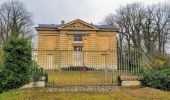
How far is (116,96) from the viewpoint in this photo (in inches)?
434

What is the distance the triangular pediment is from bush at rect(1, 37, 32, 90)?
2252 cm

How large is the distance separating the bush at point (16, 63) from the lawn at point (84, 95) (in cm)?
62

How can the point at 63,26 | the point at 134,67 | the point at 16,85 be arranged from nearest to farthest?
the point at 16,85
the point at 134,67
the point at 63,26

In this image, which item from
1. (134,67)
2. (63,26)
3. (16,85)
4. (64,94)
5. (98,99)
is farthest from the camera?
(63,26)

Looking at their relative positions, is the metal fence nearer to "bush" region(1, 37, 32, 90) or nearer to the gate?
the gate

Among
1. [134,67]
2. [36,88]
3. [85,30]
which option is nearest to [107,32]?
[85,30]

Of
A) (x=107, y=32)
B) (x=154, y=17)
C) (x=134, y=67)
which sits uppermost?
(x=154, y=17)

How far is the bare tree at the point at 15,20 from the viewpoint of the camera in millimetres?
38500

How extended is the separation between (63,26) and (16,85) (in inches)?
920

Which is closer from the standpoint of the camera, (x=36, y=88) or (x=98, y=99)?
(x=98, y=99)

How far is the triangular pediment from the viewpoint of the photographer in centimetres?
3566

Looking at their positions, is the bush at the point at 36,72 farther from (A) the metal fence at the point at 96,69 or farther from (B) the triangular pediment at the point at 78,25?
(B) the triangular pediment at the point at 78,25

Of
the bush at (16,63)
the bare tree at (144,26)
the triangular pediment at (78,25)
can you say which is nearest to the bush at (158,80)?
the bush at (16,63)

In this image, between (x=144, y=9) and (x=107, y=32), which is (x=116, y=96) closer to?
(x=107, y=32)
